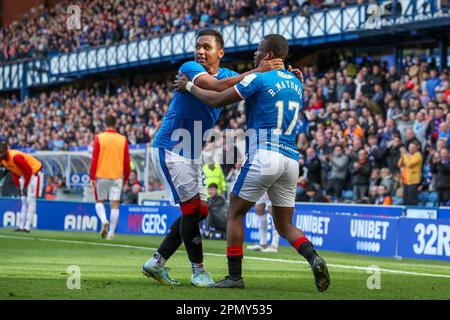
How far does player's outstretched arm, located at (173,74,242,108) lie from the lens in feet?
30.6

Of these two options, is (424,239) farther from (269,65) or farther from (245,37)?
(245,37)

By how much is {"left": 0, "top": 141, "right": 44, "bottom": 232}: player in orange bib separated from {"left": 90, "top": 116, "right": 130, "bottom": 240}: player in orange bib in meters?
2.50

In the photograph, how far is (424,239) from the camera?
1717 cm

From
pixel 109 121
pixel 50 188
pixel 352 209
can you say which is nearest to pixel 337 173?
pixel 352 209

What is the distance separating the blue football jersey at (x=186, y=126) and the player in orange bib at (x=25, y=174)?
1147cm

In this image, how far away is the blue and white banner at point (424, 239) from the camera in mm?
16703

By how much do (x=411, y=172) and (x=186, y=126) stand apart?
12.6m

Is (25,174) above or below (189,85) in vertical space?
below

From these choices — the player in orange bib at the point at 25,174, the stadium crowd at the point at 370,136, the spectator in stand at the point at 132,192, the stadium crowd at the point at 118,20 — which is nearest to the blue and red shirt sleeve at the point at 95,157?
the player in orange bib at the point at 25,174

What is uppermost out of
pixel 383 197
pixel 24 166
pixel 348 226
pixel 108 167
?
pixel 24 166

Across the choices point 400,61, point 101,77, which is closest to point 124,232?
point 400,61

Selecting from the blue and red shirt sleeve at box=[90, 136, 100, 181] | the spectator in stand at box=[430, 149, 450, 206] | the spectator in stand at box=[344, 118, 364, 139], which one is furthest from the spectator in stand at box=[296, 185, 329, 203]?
the blue and red shirt sleeve at box=[90, 136, 100, 181]

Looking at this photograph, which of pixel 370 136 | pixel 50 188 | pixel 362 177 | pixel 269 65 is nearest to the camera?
pixel 269 65
